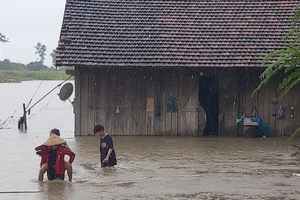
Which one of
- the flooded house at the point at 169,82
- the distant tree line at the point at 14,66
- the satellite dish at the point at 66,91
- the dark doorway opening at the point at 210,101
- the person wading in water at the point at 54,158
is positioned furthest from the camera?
the distant tree line at the point at 14,66

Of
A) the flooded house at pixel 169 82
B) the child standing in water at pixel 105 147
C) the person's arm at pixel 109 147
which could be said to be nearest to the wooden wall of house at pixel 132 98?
the flooded house at pixel 169 82

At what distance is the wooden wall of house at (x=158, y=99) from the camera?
19.5 meters

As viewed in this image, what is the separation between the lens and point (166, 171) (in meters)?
12.2

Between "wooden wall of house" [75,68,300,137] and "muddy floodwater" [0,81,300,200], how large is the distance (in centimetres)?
77

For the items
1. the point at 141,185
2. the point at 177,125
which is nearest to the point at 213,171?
the point at 141,185

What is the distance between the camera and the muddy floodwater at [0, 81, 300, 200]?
9.53 meters

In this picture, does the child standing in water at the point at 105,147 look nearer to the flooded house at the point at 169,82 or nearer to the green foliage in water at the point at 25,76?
the flooded house at the point at 169,82

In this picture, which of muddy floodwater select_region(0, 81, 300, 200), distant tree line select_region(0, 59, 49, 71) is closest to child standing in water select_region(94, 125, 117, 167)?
muddy floodwater select_region(0, 81, 300, 200)

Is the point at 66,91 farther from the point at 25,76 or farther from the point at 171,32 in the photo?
the point at 25,76

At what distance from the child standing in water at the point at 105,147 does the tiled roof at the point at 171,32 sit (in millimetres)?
6695

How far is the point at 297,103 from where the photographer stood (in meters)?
19.4

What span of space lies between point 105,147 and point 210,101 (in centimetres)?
931

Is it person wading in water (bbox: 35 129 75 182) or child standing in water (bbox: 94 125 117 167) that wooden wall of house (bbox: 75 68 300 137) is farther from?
person wading in water (bbox: 35 129 75 182)

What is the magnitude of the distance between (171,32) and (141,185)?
10665mm
